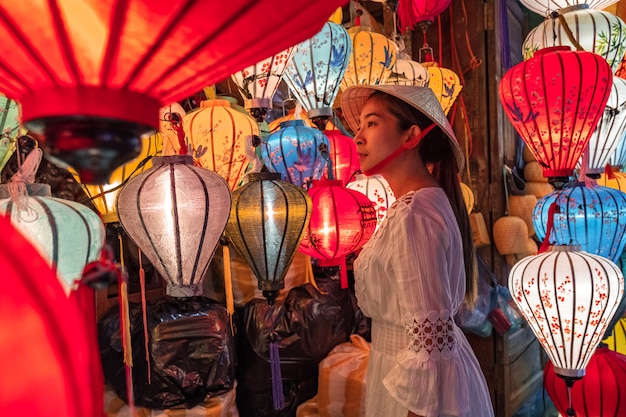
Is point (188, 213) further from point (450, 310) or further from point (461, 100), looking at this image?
point (461, 100)

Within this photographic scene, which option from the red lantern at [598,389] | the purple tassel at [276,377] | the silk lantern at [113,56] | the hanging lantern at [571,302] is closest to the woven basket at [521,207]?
the red lantern at [598,389]

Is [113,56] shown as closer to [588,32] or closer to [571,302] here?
[571,302]

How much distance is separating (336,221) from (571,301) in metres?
1.04

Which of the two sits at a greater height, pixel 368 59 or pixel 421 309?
pixel 368 59

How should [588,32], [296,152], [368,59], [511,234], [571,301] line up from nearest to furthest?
[296,152], [571,301], [368,59], [588,32], [511,234]

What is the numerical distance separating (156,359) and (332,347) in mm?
1096

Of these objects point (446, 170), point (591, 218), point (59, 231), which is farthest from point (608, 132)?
point (59, 231)

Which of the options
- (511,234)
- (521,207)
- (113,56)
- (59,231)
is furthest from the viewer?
(521,207)

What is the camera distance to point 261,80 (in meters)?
1.59

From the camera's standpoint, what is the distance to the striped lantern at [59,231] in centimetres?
83

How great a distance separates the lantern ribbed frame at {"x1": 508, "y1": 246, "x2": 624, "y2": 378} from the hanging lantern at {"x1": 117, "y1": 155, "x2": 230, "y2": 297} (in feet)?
4.92

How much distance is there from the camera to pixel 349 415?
8.71 ft

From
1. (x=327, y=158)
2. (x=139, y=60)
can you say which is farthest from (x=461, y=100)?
(x=139, y=60)

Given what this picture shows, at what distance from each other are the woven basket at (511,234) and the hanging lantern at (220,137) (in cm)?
286
